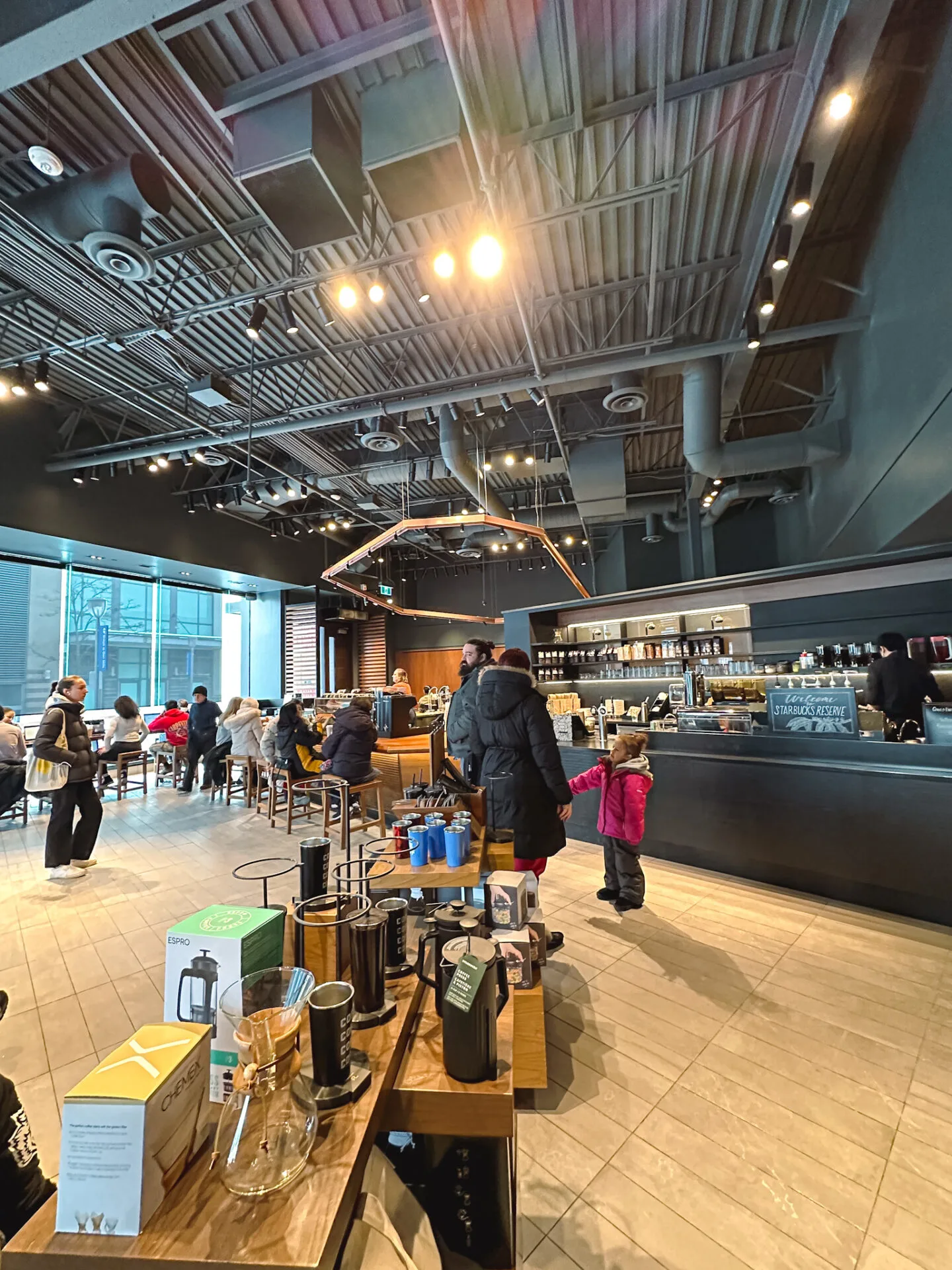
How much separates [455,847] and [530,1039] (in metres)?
0.76

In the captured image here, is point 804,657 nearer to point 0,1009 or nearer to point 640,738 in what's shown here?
point 640,738

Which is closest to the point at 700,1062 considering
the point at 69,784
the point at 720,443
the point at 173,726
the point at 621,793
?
the point at 621,793

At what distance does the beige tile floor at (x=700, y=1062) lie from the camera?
1702mm

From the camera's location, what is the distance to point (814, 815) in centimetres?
408

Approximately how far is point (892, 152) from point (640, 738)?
4934 millimetres

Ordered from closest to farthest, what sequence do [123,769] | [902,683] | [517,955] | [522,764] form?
[517,955] < [522,764] < [902,683] < [123,769]

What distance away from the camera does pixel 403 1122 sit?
44.0 inches

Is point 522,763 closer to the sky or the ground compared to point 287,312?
closer to the ground

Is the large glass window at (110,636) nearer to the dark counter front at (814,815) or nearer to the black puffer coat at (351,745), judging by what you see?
the black puffer coat at (351,745)

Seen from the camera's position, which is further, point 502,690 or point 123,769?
point 123,769

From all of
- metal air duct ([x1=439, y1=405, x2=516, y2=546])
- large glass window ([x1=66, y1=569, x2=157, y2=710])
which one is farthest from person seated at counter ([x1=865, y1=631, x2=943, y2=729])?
large glass window ([x1=66, y1=569, x2=157, y2=710])

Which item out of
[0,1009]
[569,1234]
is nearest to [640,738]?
[569,1234]

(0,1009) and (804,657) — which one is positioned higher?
(804,657)

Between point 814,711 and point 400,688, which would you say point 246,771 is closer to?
point 400,688
